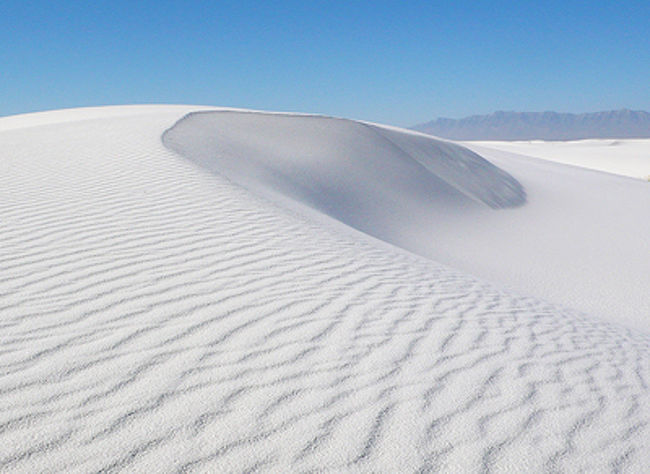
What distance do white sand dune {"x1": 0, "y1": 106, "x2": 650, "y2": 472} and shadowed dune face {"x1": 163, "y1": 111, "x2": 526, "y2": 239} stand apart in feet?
9.04

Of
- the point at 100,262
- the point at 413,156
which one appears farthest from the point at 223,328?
the point at 413,156

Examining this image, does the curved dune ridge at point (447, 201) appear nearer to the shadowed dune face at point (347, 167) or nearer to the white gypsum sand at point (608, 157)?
the shadowed dune face at point (347, 167)

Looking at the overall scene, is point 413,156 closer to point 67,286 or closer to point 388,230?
point 388,230

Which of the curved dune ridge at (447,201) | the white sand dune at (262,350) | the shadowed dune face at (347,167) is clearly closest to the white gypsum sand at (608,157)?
the shadowed dune face at (347,167)

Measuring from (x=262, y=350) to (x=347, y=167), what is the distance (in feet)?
36.6

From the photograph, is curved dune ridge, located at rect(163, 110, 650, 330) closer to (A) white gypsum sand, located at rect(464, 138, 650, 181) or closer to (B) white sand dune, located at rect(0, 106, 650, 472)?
(B) white sand dune, located at rect(0, 106, 650, 472)

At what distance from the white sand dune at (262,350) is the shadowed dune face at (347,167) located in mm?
2754

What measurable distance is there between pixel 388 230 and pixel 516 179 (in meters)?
10.2

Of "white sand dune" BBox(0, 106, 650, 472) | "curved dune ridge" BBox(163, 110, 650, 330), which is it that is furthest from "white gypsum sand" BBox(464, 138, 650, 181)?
"white sand dune" BBox(0, 106, 650, 472)

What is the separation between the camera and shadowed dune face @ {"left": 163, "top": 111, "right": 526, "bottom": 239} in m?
10.7

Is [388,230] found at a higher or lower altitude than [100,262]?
lower

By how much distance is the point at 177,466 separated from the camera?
2.26 meters

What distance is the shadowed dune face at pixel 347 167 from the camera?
10.7m

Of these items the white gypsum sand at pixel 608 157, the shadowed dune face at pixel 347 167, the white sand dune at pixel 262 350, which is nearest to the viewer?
the white sand dune at pixel 262 350
